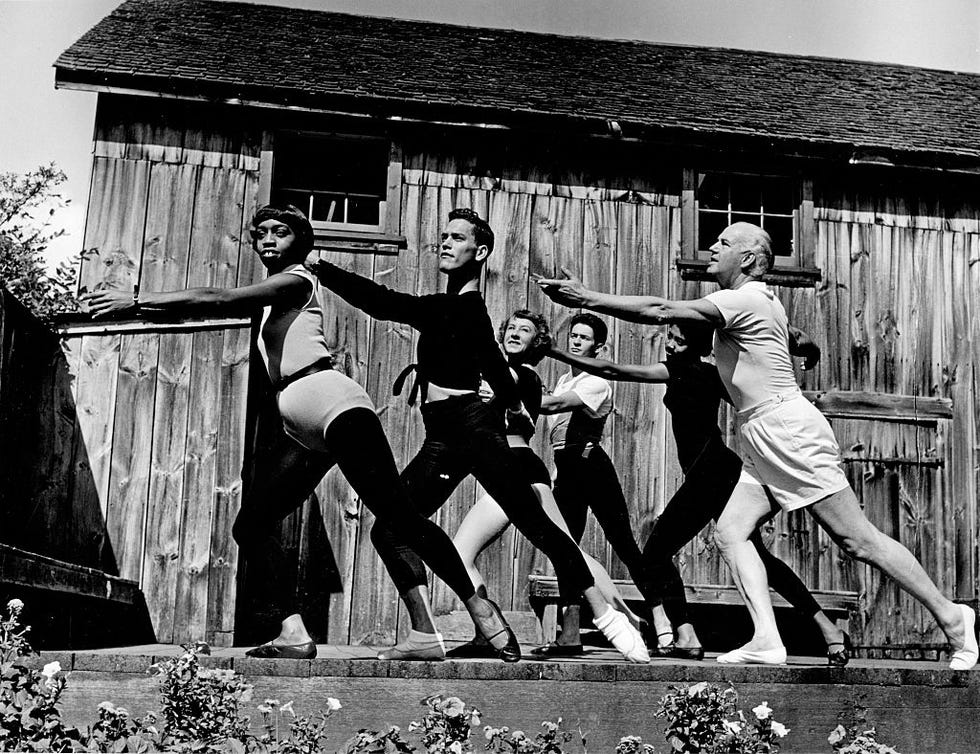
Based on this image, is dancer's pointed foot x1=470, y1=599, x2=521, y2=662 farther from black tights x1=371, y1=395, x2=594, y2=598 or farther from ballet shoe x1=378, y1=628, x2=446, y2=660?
black tights x1=371, y1=395, x2=594, y2=598

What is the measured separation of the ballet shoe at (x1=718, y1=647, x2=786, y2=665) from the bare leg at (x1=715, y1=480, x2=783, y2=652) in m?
0.02

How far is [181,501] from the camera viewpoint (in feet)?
24.9

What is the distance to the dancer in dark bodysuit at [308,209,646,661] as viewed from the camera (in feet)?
18.9

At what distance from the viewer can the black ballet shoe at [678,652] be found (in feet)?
22.8

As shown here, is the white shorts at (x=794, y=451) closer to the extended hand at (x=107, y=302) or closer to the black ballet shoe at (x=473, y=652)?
the black ballet shoe at (x=473, y=652)

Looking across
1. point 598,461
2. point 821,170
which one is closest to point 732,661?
point 598,461

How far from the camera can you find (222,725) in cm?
425

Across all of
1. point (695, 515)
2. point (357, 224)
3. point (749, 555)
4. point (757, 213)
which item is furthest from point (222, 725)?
point (757, 213)

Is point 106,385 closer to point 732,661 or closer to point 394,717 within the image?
point 394,717

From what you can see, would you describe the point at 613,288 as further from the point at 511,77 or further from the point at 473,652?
the point at 473,652

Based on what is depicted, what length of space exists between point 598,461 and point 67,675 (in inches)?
148

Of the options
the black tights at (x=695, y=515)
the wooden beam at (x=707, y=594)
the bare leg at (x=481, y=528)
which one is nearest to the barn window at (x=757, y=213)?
the wooden beam at (x=707, y=594)

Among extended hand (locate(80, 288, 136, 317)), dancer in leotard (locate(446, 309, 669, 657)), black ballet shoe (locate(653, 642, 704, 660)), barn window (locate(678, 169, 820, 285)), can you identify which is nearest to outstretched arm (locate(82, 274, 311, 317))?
extended hand (locate(80, 288, 136, 317))

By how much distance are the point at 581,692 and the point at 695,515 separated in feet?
6.19
